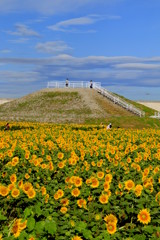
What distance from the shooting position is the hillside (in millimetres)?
43688

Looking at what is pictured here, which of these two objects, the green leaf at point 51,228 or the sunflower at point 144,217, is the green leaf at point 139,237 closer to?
the sunflower at point 144,217

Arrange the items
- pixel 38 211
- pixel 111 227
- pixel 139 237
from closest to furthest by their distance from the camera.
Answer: pixel 111 227 < pixel 139 237 < pixel 38 211

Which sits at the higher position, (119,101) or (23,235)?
(23,235)

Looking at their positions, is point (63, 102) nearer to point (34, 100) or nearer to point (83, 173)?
point (34, 100)

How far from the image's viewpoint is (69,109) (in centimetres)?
5209

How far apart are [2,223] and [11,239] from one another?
6.34ft

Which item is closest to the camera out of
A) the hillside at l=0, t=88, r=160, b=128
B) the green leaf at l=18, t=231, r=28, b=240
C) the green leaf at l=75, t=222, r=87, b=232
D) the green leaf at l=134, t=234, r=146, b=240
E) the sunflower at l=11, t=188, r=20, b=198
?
the green leaf at l=18, t=231, r=28, b=240

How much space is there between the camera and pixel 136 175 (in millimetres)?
8133

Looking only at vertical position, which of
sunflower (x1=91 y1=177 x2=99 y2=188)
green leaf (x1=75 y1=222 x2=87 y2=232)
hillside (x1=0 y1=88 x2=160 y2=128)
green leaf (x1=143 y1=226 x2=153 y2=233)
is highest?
sunflower (x1=91 y1=177 x2=99 y2=188)

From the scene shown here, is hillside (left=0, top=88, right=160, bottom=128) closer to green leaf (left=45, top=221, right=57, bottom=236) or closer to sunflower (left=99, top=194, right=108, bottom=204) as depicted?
sunflower (left=99, top=194, right=108, bottom=204)

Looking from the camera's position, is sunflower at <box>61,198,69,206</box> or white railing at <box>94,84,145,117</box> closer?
sunflower at <box>61,198,69,206</box>

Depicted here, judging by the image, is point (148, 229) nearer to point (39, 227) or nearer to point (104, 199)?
point (104, 199)

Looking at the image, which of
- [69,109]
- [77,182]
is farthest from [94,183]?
[69,109]

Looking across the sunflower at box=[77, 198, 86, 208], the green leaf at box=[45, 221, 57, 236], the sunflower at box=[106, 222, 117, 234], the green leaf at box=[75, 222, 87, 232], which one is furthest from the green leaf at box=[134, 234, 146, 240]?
the green leaf at box=[45, 221, 57, 236]
